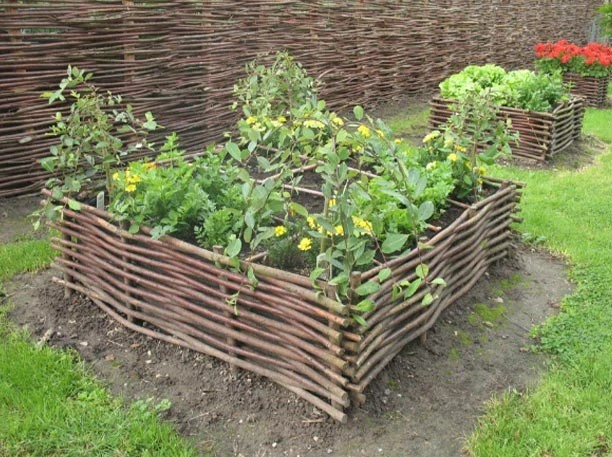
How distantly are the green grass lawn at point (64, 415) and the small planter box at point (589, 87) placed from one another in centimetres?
1008

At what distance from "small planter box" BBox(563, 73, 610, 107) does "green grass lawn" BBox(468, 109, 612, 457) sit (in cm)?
577

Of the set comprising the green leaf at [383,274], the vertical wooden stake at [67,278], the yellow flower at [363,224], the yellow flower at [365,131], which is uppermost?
the yellow flower at [365,131]

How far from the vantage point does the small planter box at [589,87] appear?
10.9m

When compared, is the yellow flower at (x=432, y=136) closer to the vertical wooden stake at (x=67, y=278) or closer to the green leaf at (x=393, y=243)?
A: the green leaf at (x=393, y=243)

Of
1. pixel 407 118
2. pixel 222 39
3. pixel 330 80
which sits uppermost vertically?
pixel 222 39

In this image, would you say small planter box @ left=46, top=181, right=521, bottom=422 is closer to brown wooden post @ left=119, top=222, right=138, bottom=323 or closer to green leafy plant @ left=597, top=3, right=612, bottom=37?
brown wooden post @ left=119, top=222, right=138, bottom=323

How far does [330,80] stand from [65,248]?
5840 mm

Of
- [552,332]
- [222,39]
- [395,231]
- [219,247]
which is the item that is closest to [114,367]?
[219,247]

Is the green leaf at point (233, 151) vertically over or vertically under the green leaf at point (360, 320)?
over

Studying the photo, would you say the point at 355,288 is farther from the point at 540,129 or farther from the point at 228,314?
the point at 540,129

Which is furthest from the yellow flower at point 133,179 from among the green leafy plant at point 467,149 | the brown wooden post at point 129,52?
the brown wooden post at point 129,52

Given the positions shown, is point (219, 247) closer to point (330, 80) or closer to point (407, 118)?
point (330, 80)

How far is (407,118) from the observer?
9594mm

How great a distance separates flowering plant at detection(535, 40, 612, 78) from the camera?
1048cm
